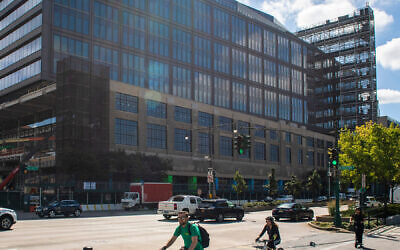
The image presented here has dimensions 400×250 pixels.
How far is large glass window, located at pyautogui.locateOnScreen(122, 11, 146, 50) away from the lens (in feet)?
243

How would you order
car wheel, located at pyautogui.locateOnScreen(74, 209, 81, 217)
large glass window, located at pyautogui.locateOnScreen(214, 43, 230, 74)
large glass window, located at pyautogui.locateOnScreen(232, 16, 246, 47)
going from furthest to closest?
1. large glass window, located at pyautogui.locateOnScreen(232, 16, 246, 47)
2. large glass window, located at pyautogui.locateOnScreen(214, 43, 230, 74)
3. car wheel, located at pyautogui.locateOnScreen(74, 209, 81, 217)

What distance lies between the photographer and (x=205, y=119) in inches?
3273

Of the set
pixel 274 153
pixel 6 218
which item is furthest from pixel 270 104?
pixel 6 218

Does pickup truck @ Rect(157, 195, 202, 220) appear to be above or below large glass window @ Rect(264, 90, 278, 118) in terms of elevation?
below

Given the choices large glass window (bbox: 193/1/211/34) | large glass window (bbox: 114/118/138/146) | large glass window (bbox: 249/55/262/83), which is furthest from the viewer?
large glass window (bbox: 249/55/262/83)

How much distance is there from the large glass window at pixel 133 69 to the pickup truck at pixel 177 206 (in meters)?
41.7

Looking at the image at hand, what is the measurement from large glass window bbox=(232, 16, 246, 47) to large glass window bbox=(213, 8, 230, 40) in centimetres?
219

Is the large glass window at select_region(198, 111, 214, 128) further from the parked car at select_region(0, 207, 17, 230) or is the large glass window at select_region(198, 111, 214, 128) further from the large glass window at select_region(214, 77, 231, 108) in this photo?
the parked car at select_region(0, 207, 17, 230)

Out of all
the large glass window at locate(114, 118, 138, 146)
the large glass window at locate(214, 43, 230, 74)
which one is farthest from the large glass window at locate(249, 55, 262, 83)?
the large glass window at locate(114, 118, 138, 146)

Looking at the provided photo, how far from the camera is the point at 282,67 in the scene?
108250mm

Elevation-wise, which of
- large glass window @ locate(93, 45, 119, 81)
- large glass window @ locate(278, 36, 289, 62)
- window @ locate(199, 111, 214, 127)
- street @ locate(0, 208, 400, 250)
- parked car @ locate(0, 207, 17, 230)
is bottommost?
street @ locate(0, 208, 400, 250)

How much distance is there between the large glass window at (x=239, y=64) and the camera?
94.2m

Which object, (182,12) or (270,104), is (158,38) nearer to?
(182,12)

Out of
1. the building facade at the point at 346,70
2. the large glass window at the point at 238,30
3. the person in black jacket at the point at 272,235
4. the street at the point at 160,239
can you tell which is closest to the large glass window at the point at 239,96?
the large glass window at the point at 238,30
